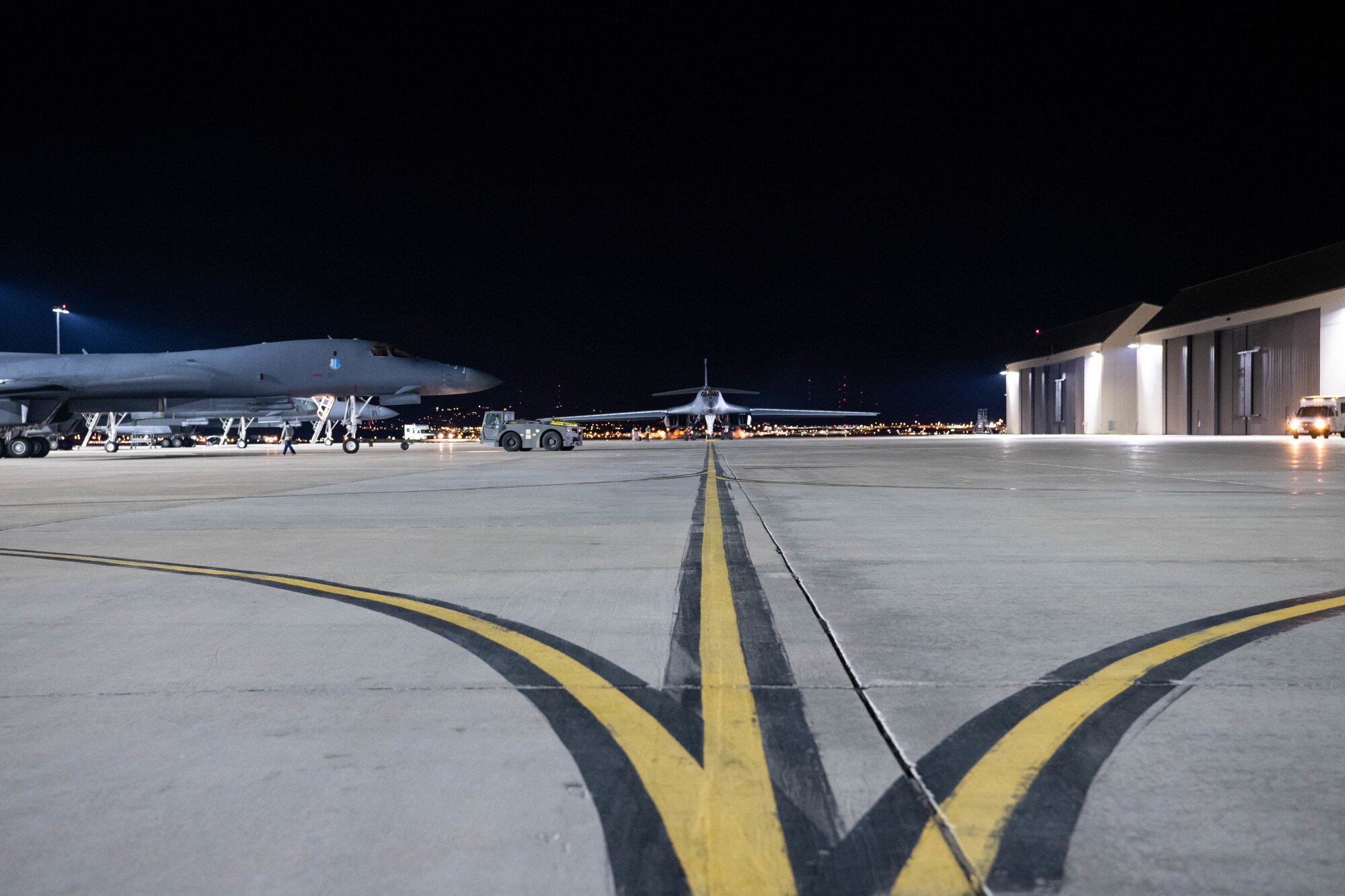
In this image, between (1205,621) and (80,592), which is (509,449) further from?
(1205,621)

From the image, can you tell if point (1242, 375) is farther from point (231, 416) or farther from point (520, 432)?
point (231, 416)

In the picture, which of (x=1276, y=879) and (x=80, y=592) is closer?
(x=1276, y=879)

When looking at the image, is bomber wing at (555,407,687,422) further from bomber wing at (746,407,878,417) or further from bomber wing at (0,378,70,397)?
bomber wing at (0,378,70,397)

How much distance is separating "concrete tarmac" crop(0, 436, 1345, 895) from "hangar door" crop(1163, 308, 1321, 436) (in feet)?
155

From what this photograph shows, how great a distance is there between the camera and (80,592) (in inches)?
205

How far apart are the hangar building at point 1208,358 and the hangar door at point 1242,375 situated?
61 millimetres

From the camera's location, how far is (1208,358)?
52.3 meters

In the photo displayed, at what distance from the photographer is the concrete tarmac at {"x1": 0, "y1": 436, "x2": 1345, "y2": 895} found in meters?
2.01

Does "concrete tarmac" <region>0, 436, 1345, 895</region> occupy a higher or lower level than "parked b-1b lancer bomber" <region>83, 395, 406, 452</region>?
lower

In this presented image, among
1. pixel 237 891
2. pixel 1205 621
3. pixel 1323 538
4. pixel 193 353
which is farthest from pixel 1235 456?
pixel 193 353

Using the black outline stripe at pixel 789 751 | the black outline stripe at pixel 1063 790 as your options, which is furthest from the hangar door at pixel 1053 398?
the black outline stripe at pixel 1063 790

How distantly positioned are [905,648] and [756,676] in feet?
2.52

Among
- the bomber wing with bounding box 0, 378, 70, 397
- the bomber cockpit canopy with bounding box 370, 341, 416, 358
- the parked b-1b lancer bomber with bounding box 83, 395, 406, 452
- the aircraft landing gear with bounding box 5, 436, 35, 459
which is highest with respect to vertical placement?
the bomber cockpit canopy with bounding box 370, 341, 416, 358

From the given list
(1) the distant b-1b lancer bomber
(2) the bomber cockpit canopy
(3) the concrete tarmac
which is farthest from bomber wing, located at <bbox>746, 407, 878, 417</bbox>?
(3) the concrete tarmac
